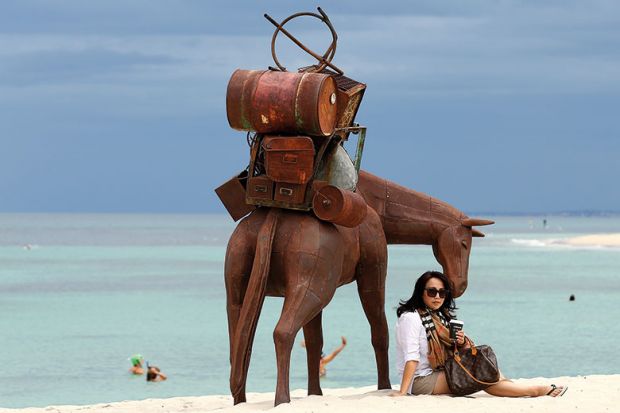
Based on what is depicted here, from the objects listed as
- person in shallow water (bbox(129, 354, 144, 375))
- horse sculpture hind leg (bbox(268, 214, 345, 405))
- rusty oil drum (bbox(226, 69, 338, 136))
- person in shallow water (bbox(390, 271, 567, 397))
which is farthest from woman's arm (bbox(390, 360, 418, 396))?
person in shallow water (bbox(129, 354, 144, 375))

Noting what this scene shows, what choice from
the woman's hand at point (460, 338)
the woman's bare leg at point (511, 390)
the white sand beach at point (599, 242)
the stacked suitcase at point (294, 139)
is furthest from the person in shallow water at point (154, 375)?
the white sand beach at point (599, 242)

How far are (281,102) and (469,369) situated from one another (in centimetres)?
266

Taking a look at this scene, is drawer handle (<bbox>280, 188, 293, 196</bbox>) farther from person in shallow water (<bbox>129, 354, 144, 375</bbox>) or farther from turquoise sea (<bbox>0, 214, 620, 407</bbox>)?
person in shallow water (<bbox>129, 354, 144, 375</bbox>)

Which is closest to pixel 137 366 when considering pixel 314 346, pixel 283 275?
pixel 314 346

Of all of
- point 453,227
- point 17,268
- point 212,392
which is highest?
point 17,268

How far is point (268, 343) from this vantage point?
2427 centimetres

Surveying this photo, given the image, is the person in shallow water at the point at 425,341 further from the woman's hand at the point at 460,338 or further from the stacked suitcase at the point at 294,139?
the stacked suitcase at the point at 294,139

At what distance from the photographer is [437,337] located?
10289 mm

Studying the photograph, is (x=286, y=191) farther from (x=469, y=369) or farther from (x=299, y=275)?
(x=469, y=369)

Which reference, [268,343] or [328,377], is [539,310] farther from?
[328,377]

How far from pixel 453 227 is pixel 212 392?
7.51 meters

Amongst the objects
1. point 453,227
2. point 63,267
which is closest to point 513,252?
point 63,267

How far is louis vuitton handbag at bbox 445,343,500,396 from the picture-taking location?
1034 cm

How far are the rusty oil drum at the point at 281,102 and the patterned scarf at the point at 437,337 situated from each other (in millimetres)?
1728
